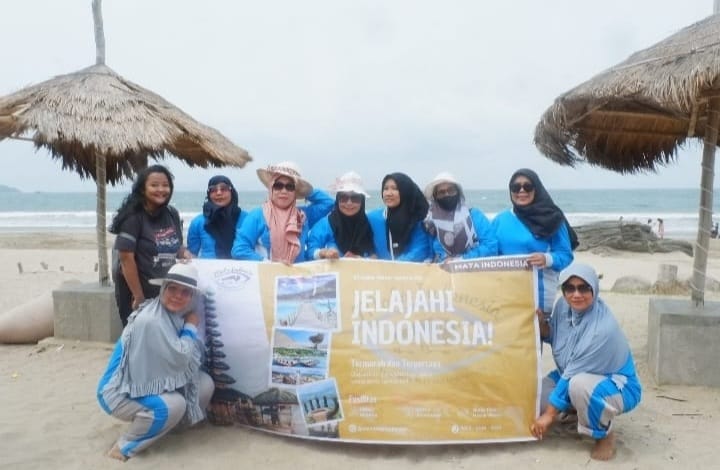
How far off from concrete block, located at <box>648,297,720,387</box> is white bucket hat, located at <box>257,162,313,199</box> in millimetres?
2717

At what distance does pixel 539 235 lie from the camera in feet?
12.7

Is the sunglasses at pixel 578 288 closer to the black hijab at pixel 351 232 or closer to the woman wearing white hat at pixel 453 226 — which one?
the woman wearing white hat at pixel 453 226

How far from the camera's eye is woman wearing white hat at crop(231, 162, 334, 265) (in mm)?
4086

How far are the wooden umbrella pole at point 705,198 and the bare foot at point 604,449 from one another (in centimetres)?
183

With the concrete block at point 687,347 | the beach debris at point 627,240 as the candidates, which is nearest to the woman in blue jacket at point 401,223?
the concrete block at point 687,347

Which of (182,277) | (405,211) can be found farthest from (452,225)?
(182,277)

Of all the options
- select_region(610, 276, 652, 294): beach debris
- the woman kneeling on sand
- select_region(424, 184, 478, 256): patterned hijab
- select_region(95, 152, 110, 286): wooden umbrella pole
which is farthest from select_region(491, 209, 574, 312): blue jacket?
select_region(610, 276, 652, 294): beach debris

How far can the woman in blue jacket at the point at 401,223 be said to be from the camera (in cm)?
401

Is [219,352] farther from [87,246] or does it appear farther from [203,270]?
[87,246]

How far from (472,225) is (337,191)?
90 centimetres

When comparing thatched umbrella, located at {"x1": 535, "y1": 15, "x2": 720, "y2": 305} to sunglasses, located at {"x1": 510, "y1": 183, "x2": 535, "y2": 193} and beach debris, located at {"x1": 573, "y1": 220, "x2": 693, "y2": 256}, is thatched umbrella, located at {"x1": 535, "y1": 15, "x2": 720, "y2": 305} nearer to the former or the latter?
sunglasses, located at {"x1": 510, "y1": 183, "x2": 535, "y2": 193}

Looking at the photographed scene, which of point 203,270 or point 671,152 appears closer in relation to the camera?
point 203,270

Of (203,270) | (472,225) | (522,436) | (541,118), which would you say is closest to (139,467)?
(203,270)

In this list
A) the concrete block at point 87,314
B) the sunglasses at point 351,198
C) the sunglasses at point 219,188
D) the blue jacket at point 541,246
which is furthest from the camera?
the concrete block at point 87,314
